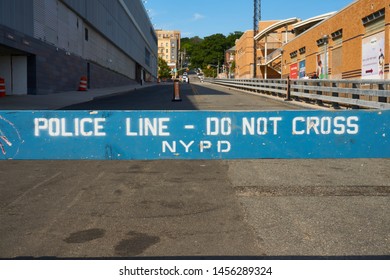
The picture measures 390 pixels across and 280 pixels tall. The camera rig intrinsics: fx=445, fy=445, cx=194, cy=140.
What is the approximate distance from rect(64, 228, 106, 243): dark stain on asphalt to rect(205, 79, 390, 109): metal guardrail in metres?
10.7

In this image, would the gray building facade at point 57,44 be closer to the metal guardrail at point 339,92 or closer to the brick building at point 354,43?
the metal guardrail at point 339,92

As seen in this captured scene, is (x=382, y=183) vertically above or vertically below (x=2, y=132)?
below

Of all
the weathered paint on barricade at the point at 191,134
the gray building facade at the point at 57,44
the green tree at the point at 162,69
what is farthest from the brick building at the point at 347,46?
the green tree at the point at 162,69

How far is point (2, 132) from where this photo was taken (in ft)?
17.4

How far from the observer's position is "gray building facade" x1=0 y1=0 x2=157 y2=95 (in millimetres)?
24406

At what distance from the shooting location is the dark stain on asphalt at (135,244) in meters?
4.02

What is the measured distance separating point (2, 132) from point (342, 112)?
407cm

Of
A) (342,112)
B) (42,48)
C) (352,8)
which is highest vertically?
(352,8)

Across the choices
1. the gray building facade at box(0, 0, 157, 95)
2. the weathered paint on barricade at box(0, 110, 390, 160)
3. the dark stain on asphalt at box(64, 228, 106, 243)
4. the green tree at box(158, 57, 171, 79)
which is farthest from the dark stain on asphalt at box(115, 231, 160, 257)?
the green tree at box(158, 57, 171, 79)

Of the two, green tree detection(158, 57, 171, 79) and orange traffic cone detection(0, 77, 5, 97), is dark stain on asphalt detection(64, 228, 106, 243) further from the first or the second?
green tree detection(158, 57, 171, 79)

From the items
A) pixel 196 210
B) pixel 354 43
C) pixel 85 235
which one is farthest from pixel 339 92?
pixel 354 43
